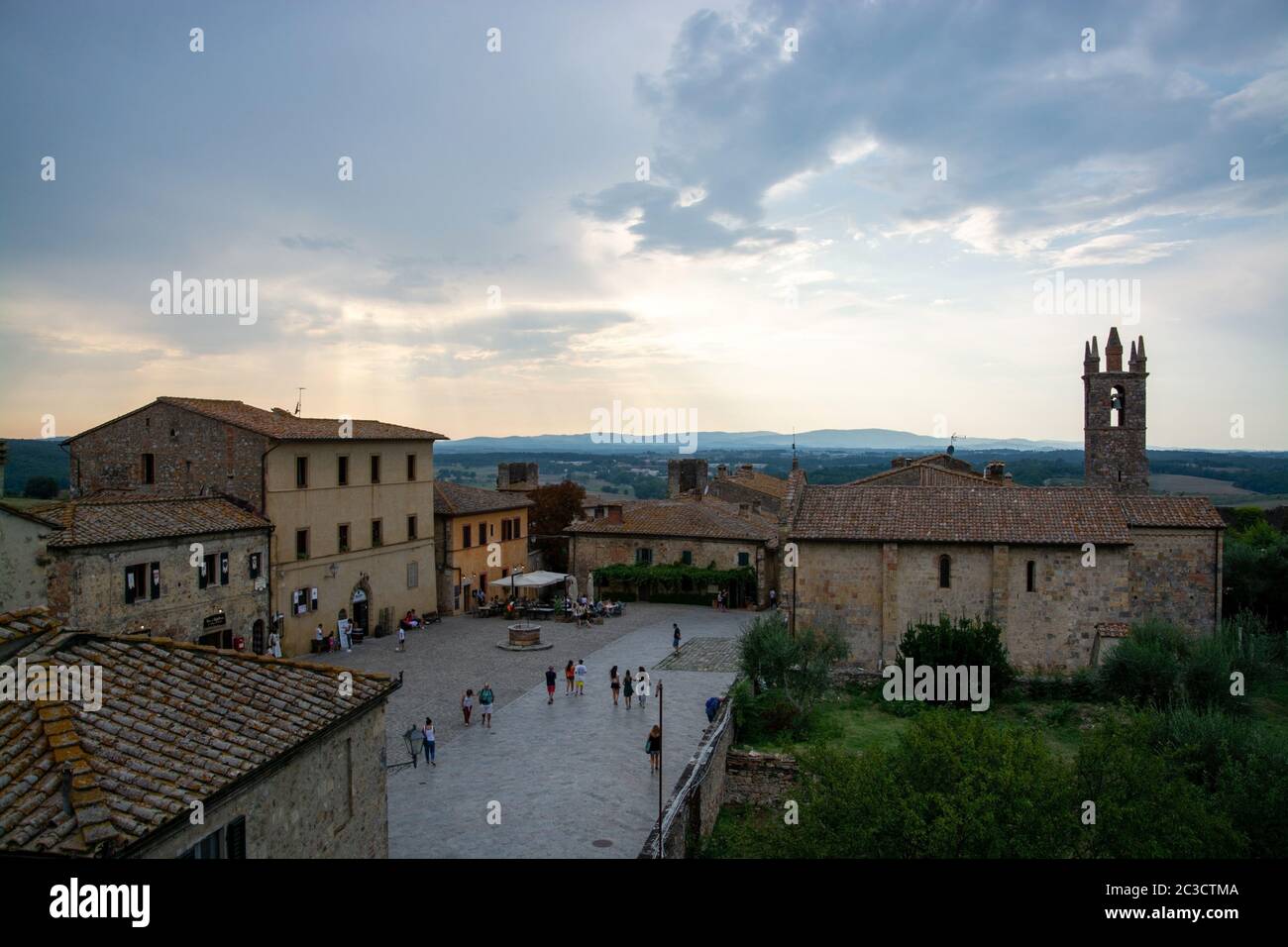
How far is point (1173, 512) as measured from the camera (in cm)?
3369

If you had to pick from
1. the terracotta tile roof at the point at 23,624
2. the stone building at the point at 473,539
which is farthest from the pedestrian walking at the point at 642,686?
the stone building at the point at 473,539

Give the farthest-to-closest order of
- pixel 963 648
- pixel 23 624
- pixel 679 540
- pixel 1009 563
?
1. pixel 679 540
2. pixel 1009 563
3. pixel 963 648
4. pixel 23 624

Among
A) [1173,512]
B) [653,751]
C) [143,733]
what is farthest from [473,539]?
[143,733]

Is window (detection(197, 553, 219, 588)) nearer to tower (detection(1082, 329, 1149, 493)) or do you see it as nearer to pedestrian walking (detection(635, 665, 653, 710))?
pedestrian walking (detection(635, 665, 653, 710))

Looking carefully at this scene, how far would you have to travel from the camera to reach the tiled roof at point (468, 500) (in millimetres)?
47881

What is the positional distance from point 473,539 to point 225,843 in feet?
134

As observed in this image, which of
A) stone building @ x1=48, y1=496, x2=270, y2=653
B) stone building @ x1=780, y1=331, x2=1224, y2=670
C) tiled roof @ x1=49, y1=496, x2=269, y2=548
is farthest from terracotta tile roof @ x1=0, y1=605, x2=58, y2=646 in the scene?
stone building @ x1=780, y1=331, x2=1224, y2=670

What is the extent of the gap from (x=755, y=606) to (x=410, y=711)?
83.8 feet

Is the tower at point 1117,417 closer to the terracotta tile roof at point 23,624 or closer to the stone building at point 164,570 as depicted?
the stone building at point 164,570

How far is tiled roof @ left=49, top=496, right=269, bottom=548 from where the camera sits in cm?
2702

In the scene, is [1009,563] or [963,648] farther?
[1009,563]

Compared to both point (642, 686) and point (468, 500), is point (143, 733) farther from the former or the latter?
point (468, 500)
